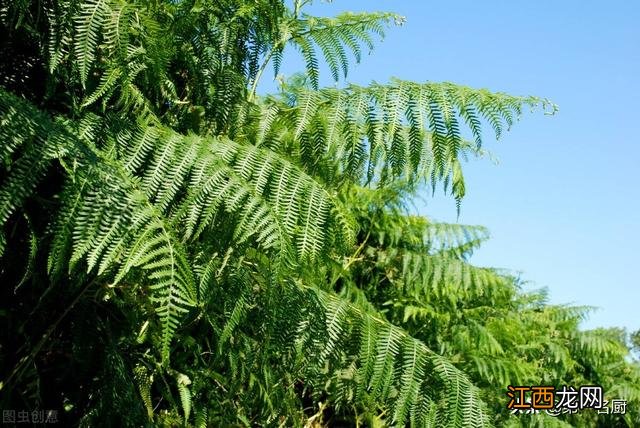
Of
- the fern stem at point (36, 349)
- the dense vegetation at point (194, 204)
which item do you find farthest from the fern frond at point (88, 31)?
the fern stem at point (36, 349)

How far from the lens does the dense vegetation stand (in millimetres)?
1127

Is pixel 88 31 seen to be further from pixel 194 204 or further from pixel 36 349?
pixel 36 349

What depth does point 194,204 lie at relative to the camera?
3.86 ft

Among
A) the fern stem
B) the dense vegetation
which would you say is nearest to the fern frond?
the dense vegetation

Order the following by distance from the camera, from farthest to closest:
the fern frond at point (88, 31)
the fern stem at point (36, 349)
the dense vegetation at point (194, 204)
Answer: the fern stem at point (36, 349), the fern frond at point (88, 31), the dense vegetation at point (194, 204)

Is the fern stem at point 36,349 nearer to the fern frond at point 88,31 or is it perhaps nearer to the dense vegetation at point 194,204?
the dense vegetation at point 194,204

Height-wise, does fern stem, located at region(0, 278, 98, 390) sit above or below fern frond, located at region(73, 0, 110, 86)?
below

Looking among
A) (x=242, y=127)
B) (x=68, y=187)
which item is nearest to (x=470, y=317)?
(x=242, y=127)

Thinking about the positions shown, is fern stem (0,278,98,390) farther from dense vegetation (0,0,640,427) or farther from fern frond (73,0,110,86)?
fern frond (73,0,110,86)

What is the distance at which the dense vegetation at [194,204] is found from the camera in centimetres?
113

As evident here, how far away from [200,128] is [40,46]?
14.3 inches

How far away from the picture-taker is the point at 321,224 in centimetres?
126

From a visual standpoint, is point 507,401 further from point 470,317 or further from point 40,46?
point 40,46

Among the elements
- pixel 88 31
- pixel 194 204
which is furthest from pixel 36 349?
pixel 88 31
